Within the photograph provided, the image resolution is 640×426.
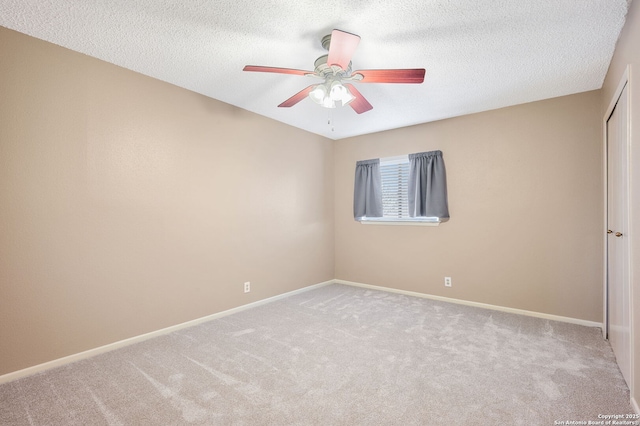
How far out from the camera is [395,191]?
15.0ft

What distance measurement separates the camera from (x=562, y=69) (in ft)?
8.69

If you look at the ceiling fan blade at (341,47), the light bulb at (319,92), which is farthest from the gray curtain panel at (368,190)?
the ceiling fan blade at (341,47)

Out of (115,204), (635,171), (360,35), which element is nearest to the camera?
(635,171)

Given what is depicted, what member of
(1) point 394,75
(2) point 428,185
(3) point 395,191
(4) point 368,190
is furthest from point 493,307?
(1) point 394,75

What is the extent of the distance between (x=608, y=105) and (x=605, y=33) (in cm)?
77

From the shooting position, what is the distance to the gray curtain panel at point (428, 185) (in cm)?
396

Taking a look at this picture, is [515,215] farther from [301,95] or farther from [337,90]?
[301,95]

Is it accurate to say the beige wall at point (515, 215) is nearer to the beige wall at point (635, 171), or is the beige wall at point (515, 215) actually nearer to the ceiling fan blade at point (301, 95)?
the beige wall at point (635, 171)

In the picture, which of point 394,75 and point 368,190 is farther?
point 368,190

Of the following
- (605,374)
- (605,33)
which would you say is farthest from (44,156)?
(605,374)

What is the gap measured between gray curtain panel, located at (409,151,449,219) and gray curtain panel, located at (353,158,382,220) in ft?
1.70

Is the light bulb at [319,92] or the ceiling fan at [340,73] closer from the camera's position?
the ceiling fan at [340,73]

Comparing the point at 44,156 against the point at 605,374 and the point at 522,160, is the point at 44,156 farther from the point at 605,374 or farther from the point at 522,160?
the point at 522,160

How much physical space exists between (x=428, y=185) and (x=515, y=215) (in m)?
1.05
